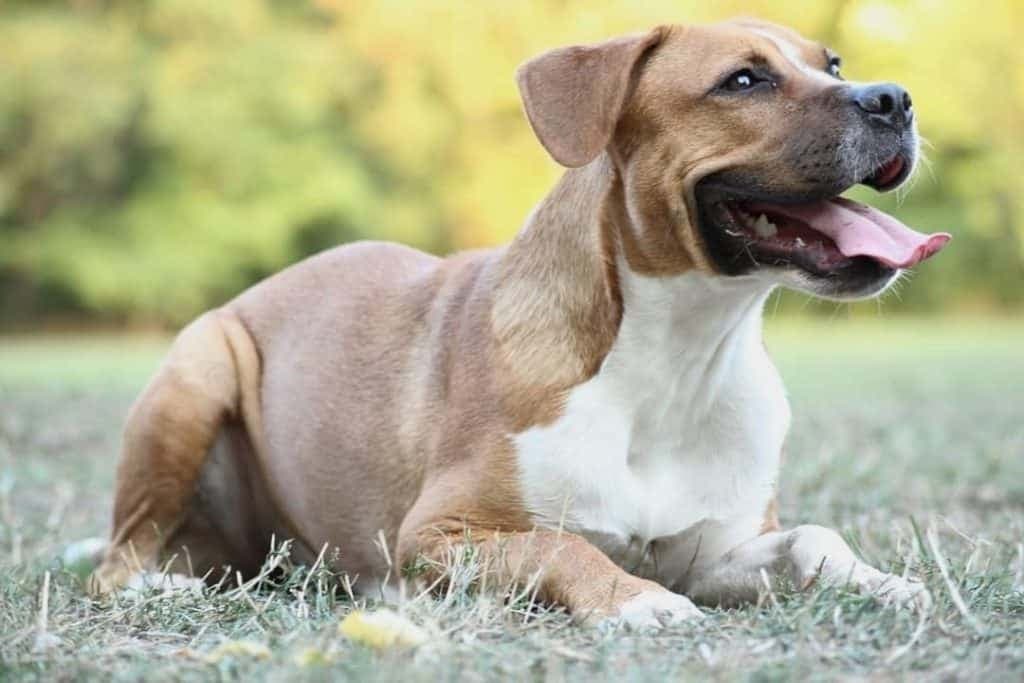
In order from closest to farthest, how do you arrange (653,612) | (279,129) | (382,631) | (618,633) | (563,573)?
(382,631), (618,633), (653,612), (563,573), (279,129)

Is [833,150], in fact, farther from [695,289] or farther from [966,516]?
[966,516]

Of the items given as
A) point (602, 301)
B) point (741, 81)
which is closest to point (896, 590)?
point (602, 301)

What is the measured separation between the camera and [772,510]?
152 inches

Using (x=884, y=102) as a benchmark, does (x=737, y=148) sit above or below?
below

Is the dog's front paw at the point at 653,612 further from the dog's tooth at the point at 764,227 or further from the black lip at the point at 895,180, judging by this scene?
the black lip at the point at 895,180

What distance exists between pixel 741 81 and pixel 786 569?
1.19 m

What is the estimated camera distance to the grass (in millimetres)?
2496

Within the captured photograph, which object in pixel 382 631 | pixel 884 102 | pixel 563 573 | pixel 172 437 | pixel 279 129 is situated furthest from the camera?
pixel 279 129

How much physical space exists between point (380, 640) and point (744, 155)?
154 centimetres

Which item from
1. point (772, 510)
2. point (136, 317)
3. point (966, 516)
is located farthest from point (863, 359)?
point (136, 317)

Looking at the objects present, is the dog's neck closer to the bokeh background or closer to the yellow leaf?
the yellow leaf

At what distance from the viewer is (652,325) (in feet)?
11.9

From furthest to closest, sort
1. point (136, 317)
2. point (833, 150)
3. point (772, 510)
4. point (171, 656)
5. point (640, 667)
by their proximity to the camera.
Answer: point (136, 317)
point (772, 510)
point (833, 150)
point (171, 656)
point (640, 667)

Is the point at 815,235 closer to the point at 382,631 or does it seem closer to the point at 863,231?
the point at 863,231
